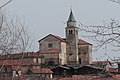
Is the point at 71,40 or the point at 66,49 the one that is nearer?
the point at 71,40

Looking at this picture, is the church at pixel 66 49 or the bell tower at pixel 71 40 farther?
the bell tower at pixel 71 40

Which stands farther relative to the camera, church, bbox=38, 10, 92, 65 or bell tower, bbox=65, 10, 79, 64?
bell tower, bbox=65, 10, 79, 64

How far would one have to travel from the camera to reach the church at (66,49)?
62.6 meters

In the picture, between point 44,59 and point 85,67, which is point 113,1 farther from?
point 44,59

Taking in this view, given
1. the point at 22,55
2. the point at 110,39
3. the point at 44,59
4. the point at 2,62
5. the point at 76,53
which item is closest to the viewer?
the point at 110,39

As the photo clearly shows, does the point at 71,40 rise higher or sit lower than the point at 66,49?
higher

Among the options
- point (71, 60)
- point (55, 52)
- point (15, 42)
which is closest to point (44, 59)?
point (55, 52)

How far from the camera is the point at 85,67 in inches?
1960

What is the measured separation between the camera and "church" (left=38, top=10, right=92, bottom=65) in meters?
62.6

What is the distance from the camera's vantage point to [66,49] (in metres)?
Answer: 67.8

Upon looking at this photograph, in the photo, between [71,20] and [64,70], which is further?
[71,20]

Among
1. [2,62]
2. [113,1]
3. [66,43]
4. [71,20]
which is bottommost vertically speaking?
[2,62]

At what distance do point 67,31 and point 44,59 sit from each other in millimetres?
8416

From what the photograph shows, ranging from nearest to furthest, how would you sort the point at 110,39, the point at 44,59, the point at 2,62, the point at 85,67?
the point at 110,39 → the point at 2,62 → the point at 85,67 → the point at 44,59
